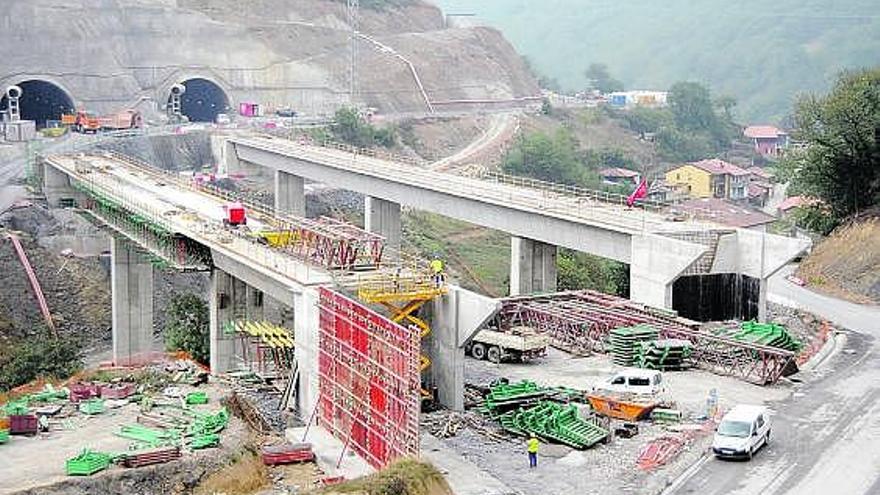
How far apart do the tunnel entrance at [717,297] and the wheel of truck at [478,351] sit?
25.0ft

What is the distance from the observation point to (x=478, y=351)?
133ft

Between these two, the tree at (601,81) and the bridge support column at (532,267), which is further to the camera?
the tree at (601,81)

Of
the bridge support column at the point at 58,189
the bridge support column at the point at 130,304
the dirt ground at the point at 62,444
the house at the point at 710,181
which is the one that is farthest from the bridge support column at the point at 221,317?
the house at the point at 710,181

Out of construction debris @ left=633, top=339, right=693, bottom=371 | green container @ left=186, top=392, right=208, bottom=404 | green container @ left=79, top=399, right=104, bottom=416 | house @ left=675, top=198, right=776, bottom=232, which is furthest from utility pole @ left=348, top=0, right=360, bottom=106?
green container @ left=79, top=399, right=104, bottom=416

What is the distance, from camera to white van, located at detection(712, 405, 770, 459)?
28234 mm

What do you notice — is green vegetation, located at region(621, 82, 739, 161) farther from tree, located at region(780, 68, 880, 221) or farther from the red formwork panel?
the red formwork panel

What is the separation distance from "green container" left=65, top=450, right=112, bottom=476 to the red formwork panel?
5984 millimetres

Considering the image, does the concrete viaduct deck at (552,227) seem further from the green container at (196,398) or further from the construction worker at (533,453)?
the green container at (196,398)

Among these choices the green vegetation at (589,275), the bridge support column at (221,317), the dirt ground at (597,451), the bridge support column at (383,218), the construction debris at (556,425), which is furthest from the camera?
the bridge support column at (383,218)

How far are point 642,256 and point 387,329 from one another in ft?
55.1

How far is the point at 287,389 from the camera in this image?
111ft

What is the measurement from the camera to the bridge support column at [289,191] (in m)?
75.4

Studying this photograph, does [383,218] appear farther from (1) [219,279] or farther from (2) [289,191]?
(1) [219,279]

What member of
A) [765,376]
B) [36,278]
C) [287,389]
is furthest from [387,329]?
[36,278]
